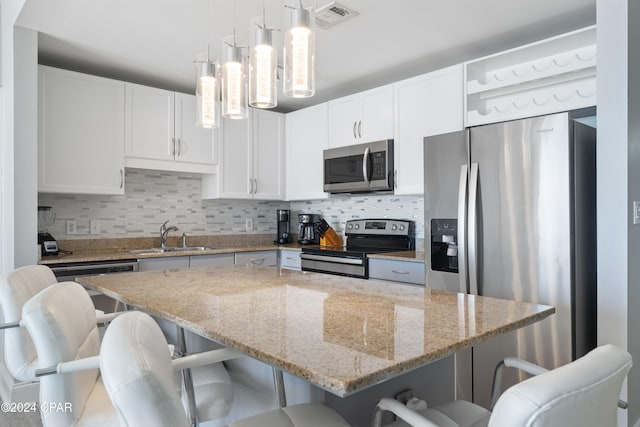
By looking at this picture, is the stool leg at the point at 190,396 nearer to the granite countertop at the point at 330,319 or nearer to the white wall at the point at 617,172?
the granite countertop at the point at 330,319

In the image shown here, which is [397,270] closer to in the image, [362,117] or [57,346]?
[362,117]

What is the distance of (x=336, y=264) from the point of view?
3553 millimetres

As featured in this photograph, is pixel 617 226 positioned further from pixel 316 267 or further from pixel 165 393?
pixel 316 267

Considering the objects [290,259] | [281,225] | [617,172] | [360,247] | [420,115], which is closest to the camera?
[617,172]

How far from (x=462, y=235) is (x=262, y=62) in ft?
5.08

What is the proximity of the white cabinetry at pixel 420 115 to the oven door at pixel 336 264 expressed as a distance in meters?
0.66

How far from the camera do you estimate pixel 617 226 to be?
77.9 inches

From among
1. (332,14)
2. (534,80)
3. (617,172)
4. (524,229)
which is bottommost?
(524,229)

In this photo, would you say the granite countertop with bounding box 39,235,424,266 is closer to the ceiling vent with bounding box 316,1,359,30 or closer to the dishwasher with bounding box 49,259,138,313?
the dishwasher with bounding box 49,259,138,313

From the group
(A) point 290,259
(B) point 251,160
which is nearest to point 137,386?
(A) point 290,259

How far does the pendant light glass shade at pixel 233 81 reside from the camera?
169 centimetres

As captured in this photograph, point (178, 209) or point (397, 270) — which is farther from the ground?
point (178, 209)

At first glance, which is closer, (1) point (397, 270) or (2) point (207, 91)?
(2) point (207, 91)

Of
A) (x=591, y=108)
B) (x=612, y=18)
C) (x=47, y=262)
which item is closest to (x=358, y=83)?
(x=591, y=108)
